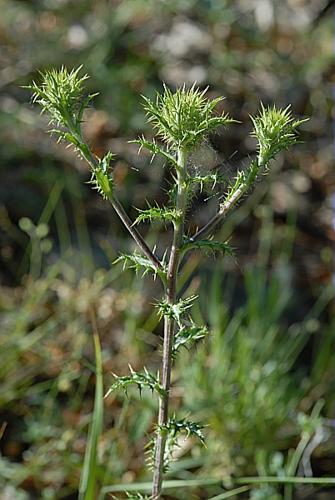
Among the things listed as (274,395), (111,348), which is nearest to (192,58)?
(111,348)

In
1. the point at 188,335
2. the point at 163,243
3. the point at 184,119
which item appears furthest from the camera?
the point at 163,243

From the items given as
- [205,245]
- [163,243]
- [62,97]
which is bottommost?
[205,245]

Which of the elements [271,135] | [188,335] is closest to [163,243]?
[188,335]

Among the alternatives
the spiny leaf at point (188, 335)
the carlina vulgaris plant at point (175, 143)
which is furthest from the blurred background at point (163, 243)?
the spiny leaf at point (188, 335)

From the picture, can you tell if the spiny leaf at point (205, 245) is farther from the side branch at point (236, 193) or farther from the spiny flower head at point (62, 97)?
the spiny flower head at point (62, 97)

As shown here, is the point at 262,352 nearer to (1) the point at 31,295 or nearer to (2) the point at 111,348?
(2) the point at 111,348

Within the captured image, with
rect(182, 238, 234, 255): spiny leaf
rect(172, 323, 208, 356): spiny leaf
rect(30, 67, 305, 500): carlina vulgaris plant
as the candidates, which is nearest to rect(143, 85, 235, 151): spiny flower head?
rect(30, 67, 305, 500): carlina vulgaris plant

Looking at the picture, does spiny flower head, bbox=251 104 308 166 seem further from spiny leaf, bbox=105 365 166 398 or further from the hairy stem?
spiny leaf, bbox=105 365 166 398

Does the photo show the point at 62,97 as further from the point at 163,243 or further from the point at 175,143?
the point at 163,243
